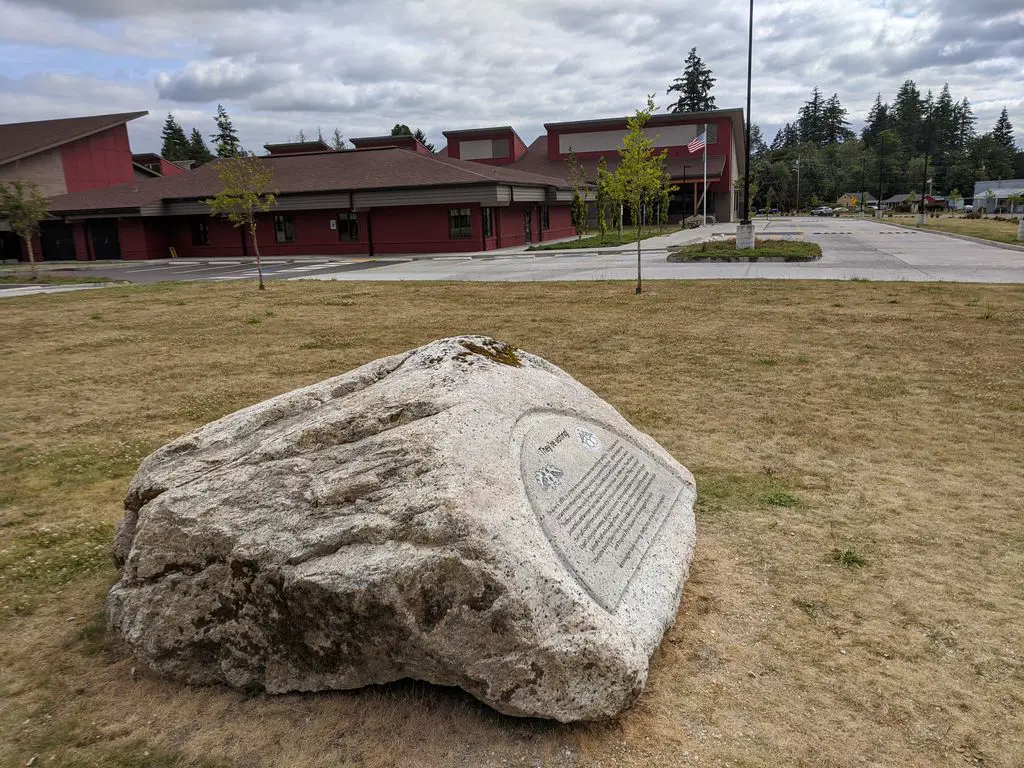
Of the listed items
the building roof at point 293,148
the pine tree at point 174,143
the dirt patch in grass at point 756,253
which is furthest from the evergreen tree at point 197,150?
the dirt patch in grass at point 756,253

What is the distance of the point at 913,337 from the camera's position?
11.2 meters

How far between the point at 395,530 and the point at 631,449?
78.8 inches

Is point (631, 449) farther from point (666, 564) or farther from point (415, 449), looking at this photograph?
point (415, 449)

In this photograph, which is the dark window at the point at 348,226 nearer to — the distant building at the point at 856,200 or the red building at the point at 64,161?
the red building at the point at 64,161

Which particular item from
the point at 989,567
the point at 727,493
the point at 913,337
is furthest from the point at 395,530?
the point at 913,337

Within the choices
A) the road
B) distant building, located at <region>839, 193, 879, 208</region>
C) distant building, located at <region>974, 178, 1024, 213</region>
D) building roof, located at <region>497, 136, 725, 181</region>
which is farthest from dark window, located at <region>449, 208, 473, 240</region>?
distant building, located at <region>839, 193, 879, 208</region>

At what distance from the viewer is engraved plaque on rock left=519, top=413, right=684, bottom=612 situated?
11.1 ft

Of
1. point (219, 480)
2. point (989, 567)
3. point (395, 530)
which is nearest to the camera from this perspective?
point (395, 530)

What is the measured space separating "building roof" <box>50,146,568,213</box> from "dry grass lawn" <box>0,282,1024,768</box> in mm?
25687

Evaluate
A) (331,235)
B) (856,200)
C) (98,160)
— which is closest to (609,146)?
(331,235)

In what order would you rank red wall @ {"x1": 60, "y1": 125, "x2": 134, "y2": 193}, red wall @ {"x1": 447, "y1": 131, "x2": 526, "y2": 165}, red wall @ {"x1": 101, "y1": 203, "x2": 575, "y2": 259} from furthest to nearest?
red wall @ {"x1": 447, "y1": 131, "x2": 526, "y2": 165} < red wall @ {"x1": 60, "y1": 125, "x2": 134, "y2": 193} < red wall @ {"x1": 101, "y1": 203, "x2": 575, "y2": 259}

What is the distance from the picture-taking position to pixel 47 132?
4534cm

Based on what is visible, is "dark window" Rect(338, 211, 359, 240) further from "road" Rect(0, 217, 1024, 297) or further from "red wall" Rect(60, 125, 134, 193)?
"red wall" Rect(60, 125, 134, 193)

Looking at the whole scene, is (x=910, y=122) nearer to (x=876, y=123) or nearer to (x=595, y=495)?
(x=876, y=123)
